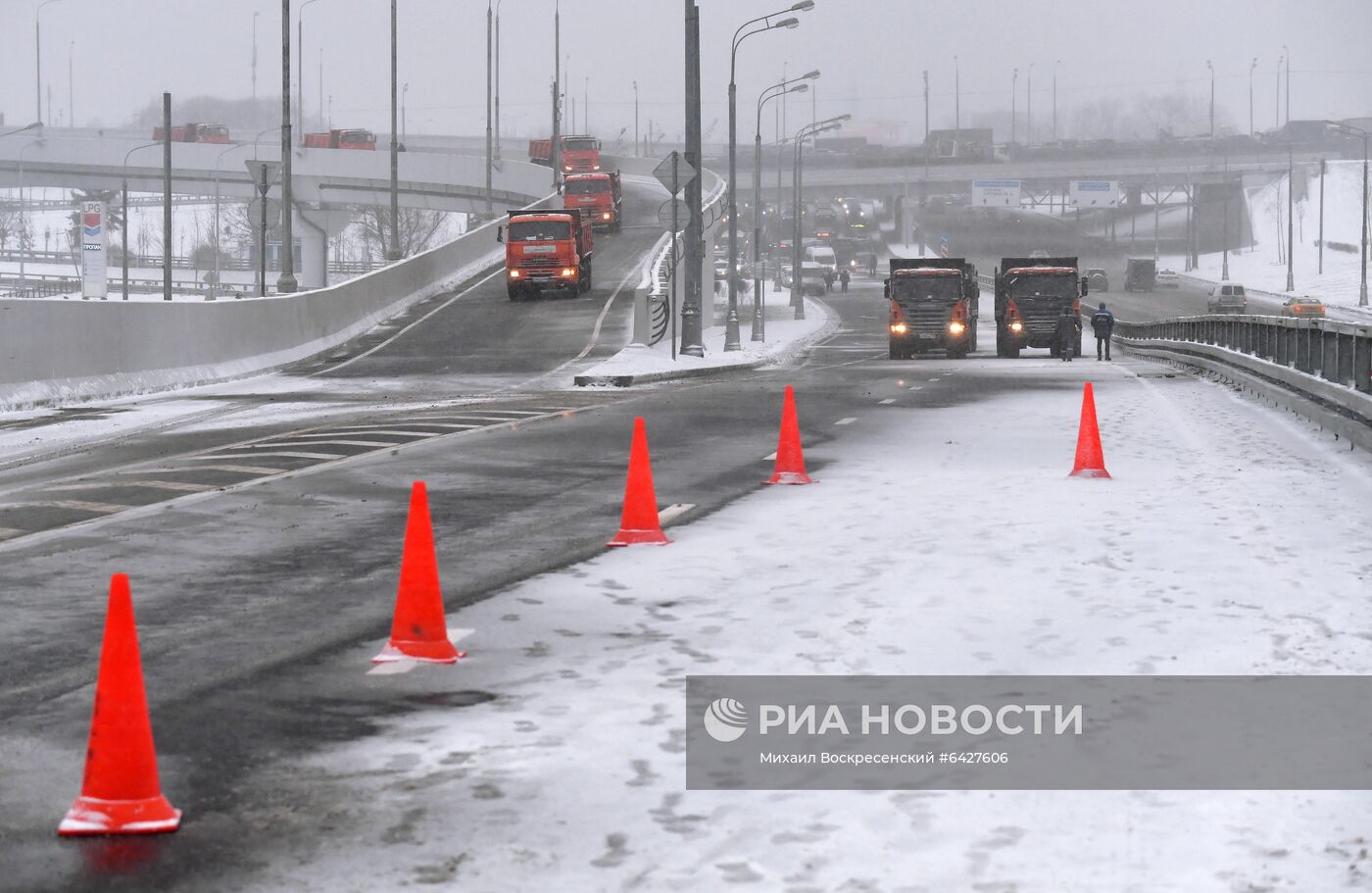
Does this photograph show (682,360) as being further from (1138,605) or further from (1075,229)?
(1075,229)

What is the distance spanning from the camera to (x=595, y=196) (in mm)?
79000

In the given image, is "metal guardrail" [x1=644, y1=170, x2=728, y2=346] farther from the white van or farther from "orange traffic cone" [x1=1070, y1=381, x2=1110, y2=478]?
the white van

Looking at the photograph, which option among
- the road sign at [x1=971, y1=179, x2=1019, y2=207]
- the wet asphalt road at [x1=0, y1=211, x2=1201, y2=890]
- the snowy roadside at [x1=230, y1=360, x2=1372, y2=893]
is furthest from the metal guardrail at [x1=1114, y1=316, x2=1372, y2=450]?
the road sign at [x1=971, y1=179, x2=1019, y2=207]

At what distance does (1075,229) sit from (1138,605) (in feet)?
535

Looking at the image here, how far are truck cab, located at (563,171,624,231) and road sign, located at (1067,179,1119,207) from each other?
92.2 meters

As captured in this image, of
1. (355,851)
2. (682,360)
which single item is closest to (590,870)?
(355,851)

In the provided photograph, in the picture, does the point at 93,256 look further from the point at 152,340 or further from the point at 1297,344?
the point at 1297,344

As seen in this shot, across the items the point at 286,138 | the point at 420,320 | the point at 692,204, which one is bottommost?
the point at 420,320

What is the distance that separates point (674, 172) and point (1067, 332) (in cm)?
2007

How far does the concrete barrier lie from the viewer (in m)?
25.5

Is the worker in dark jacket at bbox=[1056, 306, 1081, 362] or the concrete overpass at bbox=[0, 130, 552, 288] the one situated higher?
the concrete overpass at bbox=[0, 130, 552, 288]

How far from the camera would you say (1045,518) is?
13531 millimetres

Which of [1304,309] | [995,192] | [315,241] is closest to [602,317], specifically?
[1304,309]

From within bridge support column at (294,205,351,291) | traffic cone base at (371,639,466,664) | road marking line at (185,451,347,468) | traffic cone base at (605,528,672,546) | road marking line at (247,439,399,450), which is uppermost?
bridge support column at (294,205,351,291)
